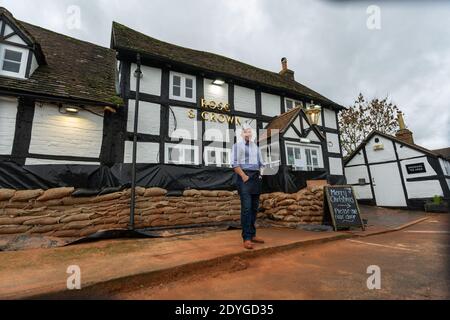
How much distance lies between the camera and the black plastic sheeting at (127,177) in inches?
191

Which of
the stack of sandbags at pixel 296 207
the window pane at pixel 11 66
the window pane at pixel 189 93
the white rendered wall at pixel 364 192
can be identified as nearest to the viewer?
the stack of sandbags at pixel 296 207

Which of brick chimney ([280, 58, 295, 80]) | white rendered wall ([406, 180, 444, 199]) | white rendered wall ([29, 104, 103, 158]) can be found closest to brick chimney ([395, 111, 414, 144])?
white rendered wall ([406, 180, 444, 199])

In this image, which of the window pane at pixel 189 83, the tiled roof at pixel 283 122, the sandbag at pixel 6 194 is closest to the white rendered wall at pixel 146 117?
the window pane at pixel 189 83

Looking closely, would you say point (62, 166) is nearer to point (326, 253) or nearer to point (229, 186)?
point (229, 186)

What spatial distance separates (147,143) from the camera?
8.30 meters

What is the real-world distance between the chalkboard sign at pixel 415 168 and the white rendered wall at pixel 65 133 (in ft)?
55.9

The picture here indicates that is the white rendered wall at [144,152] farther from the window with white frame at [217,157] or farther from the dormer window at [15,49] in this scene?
the dormer window at [15,49]

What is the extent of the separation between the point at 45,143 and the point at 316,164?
10905 mm

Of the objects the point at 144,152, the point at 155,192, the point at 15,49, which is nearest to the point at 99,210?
the point at 155,192

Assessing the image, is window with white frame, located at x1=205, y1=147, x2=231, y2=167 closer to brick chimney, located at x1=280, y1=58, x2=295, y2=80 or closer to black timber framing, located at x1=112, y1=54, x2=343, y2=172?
black timber framing, located at x1=112, y1=54, x2=343, y2=172

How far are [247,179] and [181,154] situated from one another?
5.73 m

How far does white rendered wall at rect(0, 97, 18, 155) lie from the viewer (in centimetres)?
643

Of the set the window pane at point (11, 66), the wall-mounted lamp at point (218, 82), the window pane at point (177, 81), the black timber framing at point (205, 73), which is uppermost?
the black timber framing at point (205, 73)
